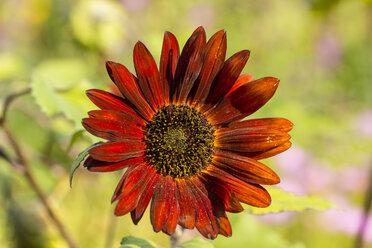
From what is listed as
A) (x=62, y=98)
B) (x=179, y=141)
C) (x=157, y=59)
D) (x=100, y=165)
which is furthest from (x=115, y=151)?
(x=157, y=59)

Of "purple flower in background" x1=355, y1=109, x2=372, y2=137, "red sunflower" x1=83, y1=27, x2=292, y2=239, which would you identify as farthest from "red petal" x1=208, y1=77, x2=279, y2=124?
"purple flower in background" x1=355, y1=109, x2=372, y2=137

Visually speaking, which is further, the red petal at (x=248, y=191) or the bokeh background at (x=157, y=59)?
the bokeh background at (x=157, y=59)

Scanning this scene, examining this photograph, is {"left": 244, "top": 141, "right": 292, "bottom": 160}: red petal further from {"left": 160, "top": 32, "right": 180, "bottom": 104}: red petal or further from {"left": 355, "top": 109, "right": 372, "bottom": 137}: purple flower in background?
{"left": 355, "top": 109, "right": 372, "bottom": 137}: purple flower in background

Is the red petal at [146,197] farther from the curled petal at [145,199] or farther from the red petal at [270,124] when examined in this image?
the red petal at [270,124]

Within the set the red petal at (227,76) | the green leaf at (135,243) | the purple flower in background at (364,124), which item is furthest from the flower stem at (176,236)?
the purple flower in background at (364,124)

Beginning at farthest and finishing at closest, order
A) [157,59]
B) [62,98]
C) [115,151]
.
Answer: [157,59] → [62,98] → [115,151]

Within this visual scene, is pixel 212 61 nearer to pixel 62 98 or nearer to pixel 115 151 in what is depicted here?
pixel 115 151
